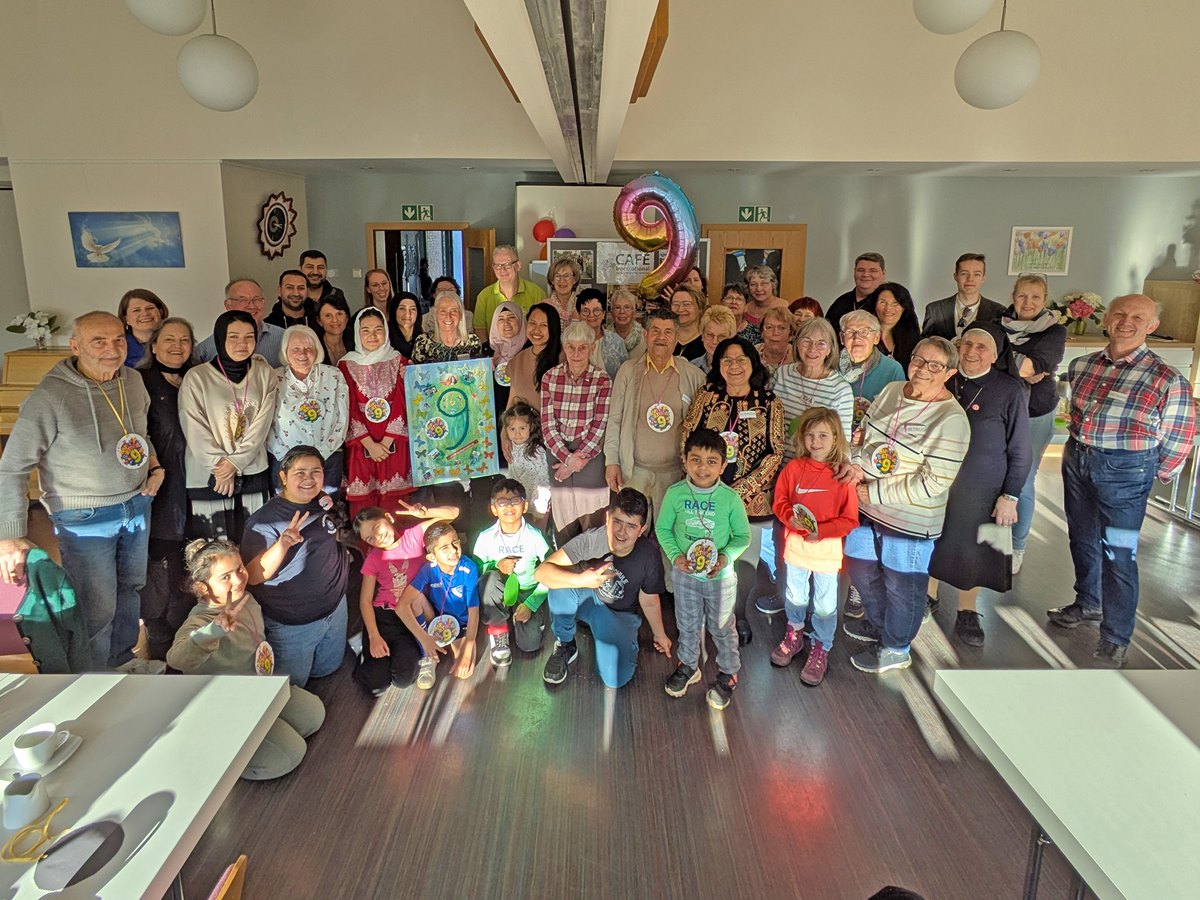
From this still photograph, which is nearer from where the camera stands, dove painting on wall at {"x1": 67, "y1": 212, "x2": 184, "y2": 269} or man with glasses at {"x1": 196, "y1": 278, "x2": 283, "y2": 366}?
man with glasses at {"x1": 196, "y1": 278, "x2": 283, "y2": 366}

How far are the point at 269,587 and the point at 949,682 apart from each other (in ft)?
8.71

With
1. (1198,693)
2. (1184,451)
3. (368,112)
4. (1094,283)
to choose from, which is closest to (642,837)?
(1198,693)

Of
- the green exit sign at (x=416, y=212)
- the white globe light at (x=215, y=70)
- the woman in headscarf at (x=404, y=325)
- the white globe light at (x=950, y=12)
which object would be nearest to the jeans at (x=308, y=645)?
the woman in headscarf at (x=404, y=325)

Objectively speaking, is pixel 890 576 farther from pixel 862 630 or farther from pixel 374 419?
pixel 374 419

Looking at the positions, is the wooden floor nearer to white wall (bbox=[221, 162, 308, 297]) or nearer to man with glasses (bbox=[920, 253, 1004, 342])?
man with glasses (bbox=[920, 253, 1004, 342])

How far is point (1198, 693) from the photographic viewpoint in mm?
1890

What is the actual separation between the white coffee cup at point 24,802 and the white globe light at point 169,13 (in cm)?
406

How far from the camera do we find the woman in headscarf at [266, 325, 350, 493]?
3768 mm

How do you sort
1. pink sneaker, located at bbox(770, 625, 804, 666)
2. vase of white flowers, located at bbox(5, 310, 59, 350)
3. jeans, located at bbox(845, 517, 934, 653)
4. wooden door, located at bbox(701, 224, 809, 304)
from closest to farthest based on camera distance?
1. jeans, located at bbox(845, 517, 934, 653)
2. pink sneaker, located at bbox(770, 625, 804, 666)
3. vase of white flowers, located at bbox(5, 310, 59, 350)
4. wooden door, located at bbox(701, 224, 809, 304)

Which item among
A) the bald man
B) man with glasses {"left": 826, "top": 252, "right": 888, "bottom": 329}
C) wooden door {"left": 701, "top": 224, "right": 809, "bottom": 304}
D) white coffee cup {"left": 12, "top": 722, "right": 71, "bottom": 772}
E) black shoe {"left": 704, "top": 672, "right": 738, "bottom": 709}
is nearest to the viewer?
white coffee cup {"left": 12, "top": 722, "right": 71, "bottom": 772}

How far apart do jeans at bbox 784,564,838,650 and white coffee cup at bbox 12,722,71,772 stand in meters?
2.79

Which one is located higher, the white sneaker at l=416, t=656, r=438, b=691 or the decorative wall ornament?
the decorative wall ornament

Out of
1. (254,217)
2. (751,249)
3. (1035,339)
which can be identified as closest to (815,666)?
(1035,339)

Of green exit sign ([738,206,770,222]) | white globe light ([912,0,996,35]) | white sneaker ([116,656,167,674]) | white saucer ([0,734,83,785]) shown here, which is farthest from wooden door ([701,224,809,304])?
white saucer ([0,734,83,785])
